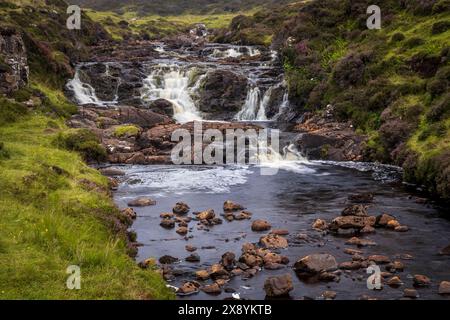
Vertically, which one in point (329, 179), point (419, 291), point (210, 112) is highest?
point (210, 112)

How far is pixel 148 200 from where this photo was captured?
2947cm

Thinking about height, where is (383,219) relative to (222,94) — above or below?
below

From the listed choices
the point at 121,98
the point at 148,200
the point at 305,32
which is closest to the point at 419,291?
the point at 148,200

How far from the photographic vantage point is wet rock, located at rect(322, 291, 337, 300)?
17.3m

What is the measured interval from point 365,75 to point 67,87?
106 feet

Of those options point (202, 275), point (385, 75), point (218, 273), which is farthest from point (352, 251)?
point (385, 75)

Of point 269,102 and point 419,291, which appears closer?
point 419,291

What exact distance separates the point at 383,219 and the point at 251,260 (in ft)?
27.1

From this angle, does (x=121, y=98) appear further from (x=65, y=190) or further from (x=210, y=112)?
(x=65, y=190)

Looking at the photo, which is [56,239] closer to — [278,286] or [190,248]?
[190,248]

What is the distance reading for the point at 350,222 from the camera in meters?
Answer: 24.5

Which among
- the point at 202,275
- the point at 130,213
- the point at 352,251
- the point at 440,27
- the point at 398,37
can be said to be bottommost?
the point at 202,275

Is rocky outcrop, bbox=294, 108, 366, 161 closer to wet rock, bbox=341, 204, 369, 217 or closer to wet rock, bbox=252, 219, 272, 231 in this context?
A: wet rock, bbox=341, 204, 369, 217

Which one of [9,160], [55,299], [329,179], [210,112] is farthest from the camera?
[210,112]
